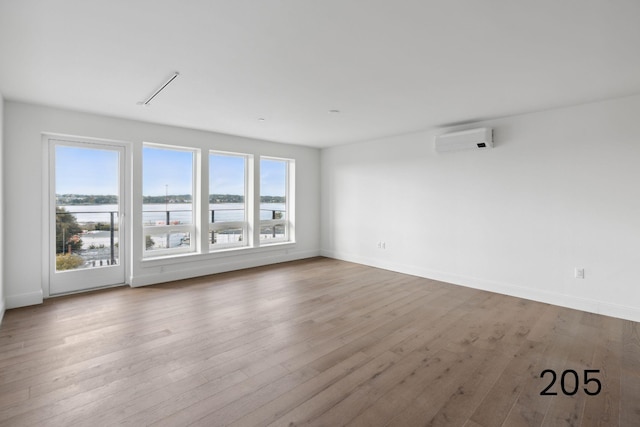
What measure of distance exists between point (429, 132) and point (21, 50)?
16.7 feet

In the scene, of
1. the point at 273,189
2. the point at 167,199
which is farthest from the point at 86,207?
the point at 273,189

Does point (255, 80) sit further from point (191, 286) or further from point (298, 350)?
point (191, 286)

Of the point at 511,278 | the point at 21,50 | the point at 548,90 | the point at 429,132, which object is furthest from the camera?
→ the point at 429,132

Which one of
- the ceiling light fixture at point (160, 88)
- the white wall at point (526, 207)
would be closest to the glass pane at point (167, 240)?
the ceiling light fixture at point (160, 88)

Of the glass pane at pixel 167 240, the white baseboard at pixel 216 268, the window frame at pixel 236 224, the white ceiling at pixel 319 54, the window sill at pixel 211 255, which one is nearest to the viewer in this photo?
the white ceiling at pixel 319 54

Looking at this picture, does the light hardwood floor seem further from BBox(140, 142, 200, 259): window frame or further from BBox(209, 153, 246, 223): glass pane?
BBox(209, 153, 246, 223): glass pane

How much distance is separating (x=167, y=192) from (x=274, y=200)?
2182 mm

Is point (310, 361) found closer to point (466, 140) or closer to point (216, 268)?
point (216, 268)

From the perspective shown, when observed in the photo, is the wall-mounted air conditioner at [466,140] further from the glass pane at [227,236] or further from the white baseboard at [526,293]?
the glass pane at [227,236]

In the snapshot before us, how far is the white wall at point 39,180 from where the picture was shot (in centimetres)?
384

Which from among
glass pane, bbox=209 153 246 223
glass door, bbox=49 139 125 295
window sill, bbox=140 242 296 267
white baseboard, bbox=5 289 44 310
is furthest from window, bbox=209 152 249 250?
white baseboard, bbox=5 289 44 310

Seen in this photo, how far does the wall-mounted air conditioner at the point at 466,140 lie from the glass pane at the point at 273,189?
3330 millimetres

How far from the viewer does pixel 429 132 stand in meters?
5.31

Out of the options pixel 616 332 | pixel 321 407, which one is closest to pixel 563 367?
pixel 616 332
